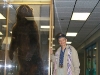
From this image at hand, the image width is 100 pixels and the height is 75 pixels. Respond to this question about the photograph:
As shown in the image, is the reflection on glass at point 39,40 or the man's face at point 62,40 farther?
the reflection on glass at point 39,40

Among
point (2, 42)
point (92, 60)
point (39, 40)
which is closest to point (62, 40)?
point (39, 40)

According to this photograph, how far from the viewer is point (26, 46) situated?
4.05 m

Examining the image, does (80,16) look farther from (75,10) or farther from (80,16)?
(75,10)

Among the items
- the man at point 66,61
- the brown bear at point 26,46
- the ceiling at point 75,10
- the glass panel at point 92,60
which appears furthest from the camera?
the glass panel at point 92,60

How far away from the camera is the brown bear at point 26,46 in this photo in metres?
4.03

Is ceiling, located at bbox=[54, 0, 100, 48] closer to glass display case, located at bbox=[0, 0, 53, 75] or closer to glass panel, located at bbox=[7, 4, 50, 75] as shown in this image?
glass display case, located at bbox=[0, 0, 53, 75]

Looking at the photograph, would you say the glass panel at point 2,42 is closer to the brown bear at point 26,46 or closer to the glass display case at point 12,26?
the glass display case at point 12,26

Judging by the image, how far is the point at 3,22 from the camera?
4.48 meters

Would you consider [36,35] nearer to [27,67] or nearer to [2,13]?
[27,67]

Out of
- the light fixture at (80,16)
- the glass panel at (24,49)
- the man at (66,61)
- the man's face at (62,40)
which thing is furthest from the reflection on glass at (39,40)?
the light fixture at (80,16)

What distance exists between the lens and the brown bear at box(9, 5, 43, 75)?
4027 millimetres

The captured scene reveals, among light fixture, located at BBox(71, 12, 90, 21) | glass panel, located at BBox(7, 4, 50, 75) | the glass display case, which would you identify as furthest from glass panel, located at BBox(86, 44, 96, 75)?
glass panel, located at BBox(7, 4, 50, 75)

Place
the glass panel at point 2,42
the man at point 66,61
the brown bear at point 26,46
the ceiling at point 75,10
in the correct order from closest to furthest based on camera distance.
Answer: the man at point 66,61
the brown bear at point 26,46
the glass panel at point 2,42
the ceiling at point 75,10

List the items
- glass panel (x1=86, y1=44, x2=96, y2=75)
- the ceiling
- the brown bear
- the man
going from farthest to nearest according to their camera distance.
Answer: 1. glass panel (x1=86, y1=44, x2=96, y2=75)
2. the ceiling
3. the brown bear
4. the man
